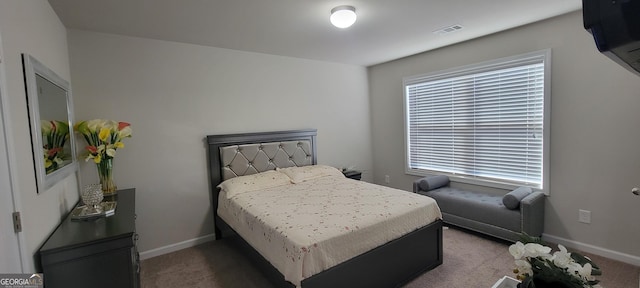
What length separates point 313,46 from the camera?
11.7 ft

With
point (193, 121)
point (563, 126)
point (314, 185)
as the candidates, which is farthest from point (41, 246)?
point (563, 126)

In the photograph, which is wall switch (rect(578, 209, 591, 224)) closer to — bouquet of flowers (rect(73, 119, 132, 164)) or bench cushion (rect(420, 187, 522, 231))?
bench cushion (rect(420, 187, 522, 231))

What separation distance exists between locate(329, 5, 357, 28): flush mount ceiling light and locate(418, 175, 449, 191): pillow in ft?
7.67

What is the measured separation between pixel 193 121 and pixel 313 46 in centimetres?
170

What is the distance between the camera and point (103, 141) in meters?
2.54

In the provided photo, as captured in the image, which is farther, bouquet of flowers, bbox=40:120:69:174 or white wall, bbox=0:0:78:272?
bouquet of flowers, bbox=40:120:69:174

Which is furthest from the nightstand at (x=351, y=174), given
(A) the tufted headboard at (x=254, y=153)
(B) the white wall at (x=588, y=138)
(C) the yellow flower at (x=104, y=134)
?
(C) the yellow flower at (x=104, y=134)

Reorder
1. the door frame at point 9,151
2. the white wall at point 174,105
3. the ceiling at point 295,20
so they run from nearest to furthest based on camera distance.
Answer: the door frame at point 9,151 < the ceiling at point 295,20 < the white wall at point 174,105

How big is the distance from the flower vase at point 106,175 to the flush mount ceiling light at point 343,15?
2392mm

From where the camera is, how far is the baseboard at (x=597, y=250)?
260 centimetres

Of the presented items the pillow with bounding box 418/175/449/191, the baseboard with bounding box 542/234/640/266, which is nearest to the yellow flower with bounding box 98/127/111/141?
the pillow with bounding box 418/175/449/191

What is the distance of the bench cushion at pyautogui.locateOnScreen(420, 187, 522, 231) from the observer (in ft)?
9.73

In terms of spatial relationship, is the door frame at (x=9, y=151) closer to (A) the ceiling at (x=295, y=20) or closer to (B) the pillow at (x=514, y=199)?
(A) the ceiling at (x=295, y=20)

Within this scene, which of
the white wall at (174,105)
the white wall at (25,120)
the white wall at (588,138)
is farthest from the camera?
the white wall at (174,105)
